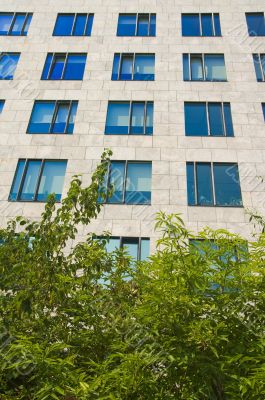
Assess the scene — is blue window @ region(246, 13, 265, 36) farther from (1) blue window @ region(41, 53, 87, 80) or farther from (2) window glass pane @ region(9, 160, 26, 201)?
(2) window glass pane @ region(9, 160, 26, 201)

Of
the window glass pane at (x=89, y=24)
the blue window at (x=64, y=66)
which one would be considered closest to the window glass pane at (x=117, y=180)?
the blue window at (x=64, y=66)

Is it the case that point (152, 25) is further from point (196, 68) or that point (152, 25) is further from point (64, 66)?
point (64, 66)

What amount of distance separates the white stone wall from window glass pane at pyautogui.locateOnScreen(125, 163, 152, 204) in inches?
12.5

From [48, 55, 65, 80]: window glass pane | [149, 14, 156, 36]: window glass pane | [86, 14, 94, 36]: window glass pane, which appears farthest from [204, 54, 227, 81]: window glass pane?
[48, 55, 65, 80]: window glass pane

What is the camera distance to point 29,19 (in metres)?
22.7

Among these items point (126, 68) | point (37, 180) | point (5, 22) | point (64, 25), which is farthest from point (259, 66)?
point (5, 22)

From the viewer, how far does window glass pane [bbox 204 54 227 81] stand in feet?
64.7

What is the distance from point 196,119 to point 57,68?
321 inches

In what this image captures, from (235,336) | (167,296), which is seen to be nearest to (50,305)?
(167,296)

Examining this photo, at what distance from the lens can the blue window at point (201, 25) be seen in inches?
846

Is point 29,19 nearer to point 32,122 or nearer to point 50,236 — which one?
point 32,122

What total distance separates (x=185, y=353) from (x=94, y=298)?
7.96 feet

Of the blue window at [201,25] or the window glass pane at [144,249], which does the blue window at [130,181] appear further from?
the blue window at [201,25]

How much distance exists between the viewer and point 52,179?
659 inches
